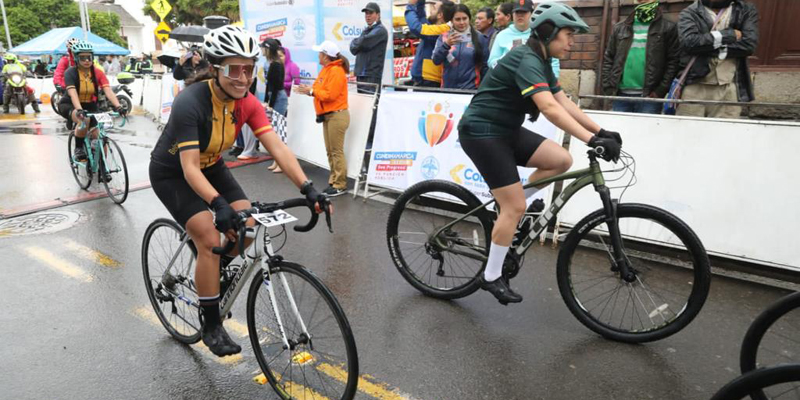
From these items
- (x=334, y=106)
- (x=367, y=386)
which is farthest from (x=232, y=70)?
(x=334, y=106)

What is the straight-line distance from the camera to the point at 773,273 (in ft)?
16.4

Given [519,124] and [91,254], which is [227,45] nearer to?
[519,124]


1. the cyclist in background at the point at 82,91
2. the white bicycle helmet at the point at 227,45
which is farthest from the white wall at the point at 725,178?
the cyclist in background at the point at 82,91

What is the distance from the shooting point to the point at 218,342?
336 centimetres

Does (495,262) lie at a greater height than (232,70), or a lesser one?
lesser

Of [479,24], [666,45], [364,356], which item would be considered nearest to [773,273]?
[666,45]

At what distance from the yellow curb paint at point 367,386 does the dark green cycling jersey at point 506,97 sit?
71.2 inches

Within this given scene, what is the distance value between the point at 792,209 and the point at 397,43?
1466 cm

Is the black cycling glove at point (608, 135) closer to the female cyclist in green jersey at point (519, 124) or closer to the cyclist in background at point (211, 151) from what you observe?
the female cyclist in green jersey at point (519, 124)

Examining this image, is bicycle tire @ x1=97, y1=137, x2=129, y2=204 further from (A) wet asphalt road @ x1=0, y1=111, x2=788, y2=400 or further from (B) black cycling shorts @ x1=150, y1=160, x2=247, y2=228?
(B) black cycling shorts @ x1=150, y1=160, x2=247, y2=228

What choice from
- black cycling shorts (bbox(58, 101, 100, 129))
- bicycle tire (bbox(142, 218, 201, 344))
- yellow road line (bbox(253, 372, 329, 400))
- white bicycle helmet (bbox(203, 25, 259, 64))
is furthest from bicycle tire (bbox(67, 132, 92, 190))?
yellow road line (bbox(253, 372, 329, 400))

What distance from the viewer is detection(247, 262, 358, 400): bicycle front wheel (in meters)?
2.80

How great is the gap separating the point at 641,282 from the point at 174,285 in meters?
3.25

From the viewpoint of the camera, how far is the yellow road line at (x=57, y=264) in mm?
5077
